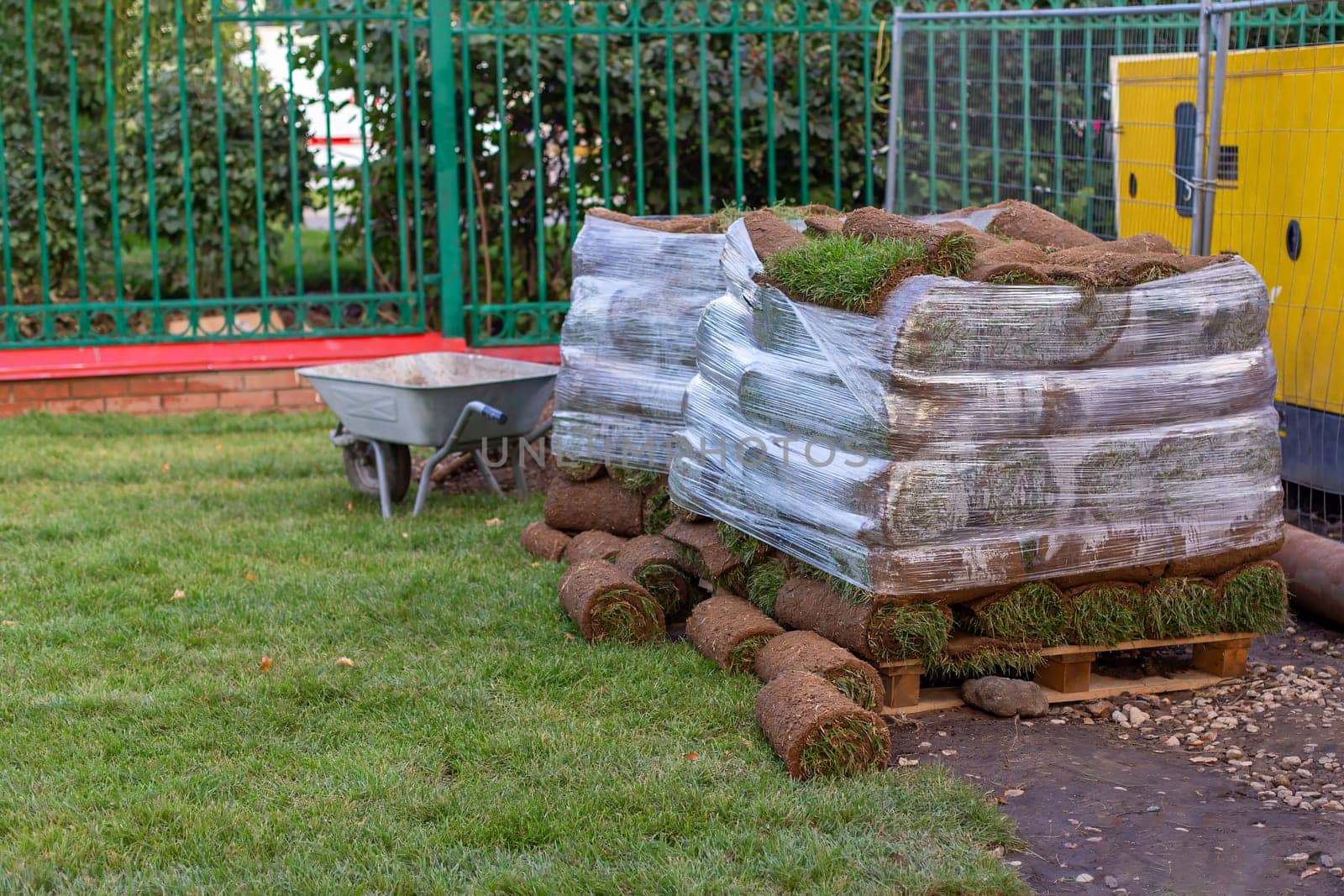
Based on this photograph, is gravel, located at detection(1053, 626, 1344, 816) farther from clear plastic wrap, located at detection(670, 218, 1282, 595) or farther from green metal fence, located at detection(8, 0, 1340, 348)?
green metal fence, located at detection(8, 0, 1340, 348)

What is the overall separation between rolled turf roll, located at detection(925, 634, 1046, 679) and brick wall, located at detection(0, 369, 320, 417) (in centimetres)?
565

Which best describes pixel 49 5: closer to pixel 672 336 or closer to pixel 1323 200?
pixel 672 336

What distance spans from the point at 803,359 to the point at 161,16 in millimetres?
7109

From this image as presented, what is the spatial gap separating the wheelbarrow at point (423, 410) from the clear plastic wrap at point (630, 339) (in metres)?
0.43

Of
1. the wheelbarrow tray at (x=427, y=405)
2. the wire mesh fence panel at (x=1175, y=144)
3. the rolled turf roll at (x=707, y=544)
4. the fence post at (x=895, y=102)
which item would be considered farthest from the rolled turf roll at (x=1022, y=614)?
the fence post at (x=895, y=102)

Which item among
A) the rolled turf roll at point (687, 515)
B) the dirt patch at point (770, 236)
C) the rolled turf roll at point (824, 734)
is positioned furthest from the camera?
the rolled turf roll at point (687, 515)

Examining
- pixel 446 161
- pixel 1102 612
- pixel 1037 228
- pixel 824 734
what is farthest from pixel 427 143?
pixel 824 734

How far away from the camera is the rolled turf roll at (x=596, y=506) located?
18.9 ft

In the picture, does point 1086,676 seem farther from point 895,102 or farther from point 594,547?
point 895,102

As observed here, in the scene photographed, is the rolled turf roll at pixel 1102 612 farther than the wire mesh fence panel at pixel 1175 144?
No

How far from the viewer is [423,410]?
20.7 ft

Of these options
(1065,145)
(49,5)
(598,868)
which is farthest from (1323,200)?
(49,5)

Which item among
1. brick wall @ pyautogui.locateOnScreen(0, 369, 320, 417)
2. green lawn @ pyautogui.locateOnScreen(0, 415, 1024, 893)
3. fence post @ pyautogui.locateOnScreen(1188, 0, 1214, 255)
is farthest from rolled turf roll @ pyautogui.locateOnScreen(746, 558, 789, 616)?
brick wall @ pyautogui.locateOnScreen(0, 369, 320, 417)

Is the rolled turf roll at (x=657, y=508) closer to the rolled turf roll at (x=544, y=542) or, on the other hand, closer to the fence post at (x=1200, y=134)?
the rolled turf roll at (x=544, y=542)
